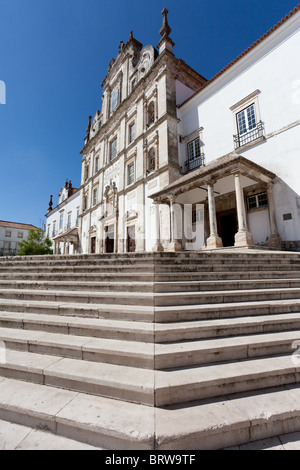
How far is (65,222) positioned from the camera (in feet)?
99.5

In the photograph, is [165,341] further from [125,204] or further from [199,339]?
[125,204]

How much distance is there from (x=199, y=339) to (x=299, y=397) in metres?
1.06

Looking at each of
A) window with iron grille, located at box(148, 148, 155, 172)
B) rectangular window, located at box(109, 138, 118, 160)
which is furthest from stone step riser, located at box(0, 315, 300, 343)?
rectangular window, located at box(109, 138, 118, 160)

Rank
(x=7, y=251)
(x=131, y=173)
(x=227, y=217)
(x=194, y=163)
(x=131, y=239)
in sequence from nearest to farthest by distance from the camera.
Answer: (x=227, y=217)
(x=194, y=163)
(x=131, y=239)
(x=131, y=173)
(x=7, y=251)

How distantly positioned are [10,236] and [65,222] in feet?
84.4

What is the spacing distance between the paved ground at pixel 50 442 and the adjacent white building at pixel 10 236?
51.2 meters

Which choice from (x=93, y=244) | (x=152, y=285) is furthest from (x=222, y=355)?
(x=93, y=244)

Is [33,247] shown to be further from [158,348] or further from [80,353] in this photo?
[158,348]

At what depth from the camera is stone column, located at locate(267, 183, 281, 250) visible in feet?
29.9

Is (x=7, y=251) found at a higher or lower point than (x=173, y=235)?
higher

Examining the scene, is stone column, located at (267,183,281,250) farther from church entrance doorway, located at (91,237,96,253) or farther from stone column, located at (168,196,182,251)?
church entrance doorway, located at (91,237,96,253)

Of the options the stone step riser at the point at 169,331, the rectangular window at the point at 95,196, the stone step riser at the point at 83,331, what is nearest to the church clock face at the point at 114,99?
the rectangular window at the point at 95,196
